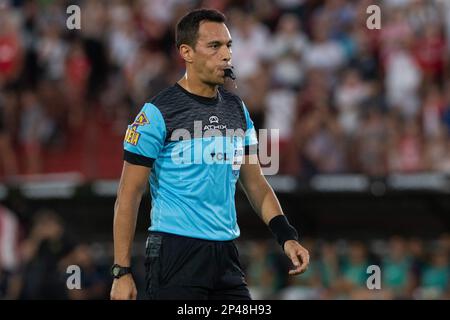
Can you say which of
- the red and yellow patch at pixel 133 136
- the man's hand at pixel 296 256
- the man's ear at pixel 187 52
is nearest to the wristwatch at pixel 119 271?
the red and yellow patch at pixel 133 136

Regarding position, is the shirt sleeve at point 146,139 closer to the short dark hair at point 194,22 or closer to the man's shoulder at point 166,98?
the man's shoulder at point 166,98

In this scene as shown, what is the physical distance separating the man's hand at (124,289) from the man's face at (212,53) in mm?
1229

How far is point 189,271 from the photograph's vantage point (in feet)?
19.3

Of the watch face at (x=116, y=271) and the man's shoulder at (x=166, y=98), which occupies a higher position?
the man's shoulder at (x=166, y=98)

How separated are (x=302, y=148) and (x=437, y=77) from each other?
6.48 feet

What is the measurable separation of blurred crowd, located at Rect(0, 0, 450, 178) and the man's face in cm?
717

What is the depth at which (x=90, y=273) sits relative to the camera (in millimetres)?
13586

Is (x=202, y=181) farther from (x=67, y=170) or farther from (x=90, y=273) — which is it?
(x=67, y=170)

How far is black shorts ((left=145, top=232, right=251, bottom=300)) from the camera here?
19.3 feet

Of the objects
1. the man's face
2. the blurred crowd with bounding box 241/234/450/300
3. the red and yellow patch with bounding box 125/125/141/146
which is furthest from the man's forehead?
the blurred crowd with bounding box 241/234/450/300

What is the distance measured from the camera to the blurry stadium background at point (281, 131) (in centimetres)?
1314

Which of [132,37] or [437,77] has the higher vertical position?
[132,37]

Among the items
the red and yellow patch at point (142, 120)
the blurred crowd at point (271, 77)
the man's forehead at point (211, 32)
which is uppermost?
the blurred crowd at point (271, 77)
